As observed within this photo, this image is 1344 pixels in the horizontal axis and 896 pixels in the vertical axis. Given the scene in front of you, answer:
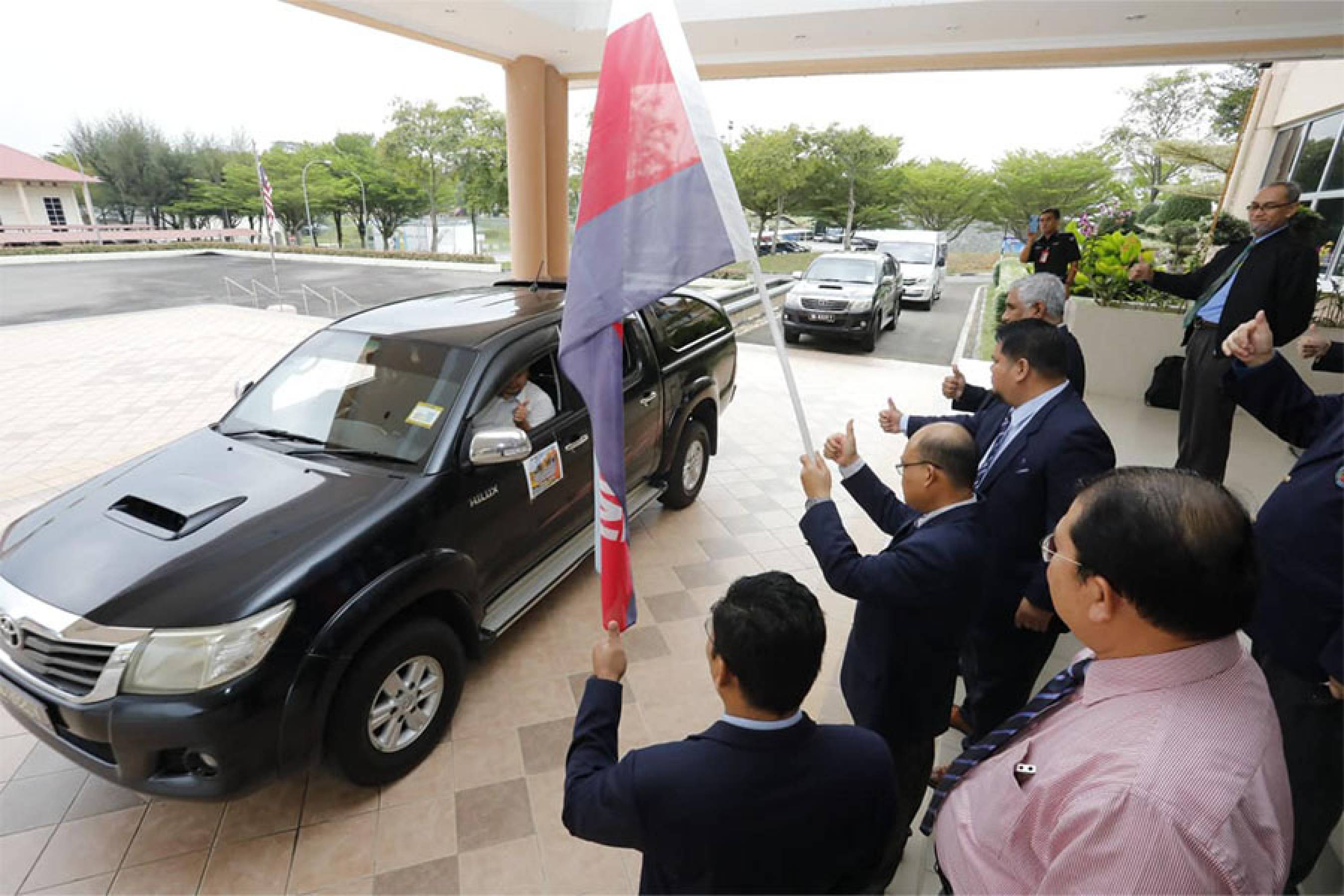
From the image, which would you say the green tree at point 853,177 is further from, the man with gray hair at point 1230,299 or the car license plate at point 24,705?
the car license plate at point 24,705

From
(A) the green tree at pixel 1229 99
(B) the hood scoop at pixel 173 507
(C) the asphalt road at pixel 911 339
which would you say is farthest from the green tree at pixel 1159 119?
(B) the hood scoop at pixel 173 507

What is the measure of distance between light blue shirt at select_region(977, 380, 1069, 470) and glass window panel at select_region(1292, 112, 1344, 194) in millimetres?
11774

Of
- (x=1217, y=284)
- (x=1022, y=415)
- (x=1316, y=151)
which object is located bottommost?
(x=1022, y=415)

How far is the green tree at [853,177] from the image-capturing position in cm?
3173

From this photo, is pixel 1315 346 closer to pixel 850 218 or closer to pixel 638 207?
pixel 638 207

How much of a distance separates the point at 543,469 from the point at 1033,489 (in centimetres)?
216

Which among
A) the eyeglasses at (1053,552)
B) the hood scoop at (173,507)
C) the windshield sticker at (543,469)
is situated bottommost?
the windshield sticker at (543,469)

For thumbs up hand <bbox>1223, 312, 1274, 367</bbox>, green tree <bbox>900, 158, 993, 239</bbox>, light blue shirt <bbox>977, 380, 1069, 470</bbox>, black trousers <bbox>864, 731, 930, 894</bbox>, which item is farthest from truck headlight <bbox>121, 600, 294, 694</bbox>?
green tree <bbox>900, 158, 993, 239</bbox>

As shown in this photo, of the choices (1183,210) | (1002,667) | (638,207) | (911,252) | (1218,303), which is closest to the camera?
(638,207)

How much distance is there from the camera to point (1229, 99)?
75.0ft

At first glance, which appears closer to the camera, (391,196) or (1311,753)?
(1311,753)

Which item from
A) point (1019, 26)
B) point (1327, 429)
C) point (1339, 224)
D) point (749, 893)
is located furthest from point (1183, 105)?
point (749, 893)

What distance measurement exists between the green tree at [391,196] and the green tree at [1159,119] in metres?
36.3

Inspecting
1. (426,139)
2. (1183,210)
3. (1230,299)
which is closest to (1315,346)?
(1230,299)
